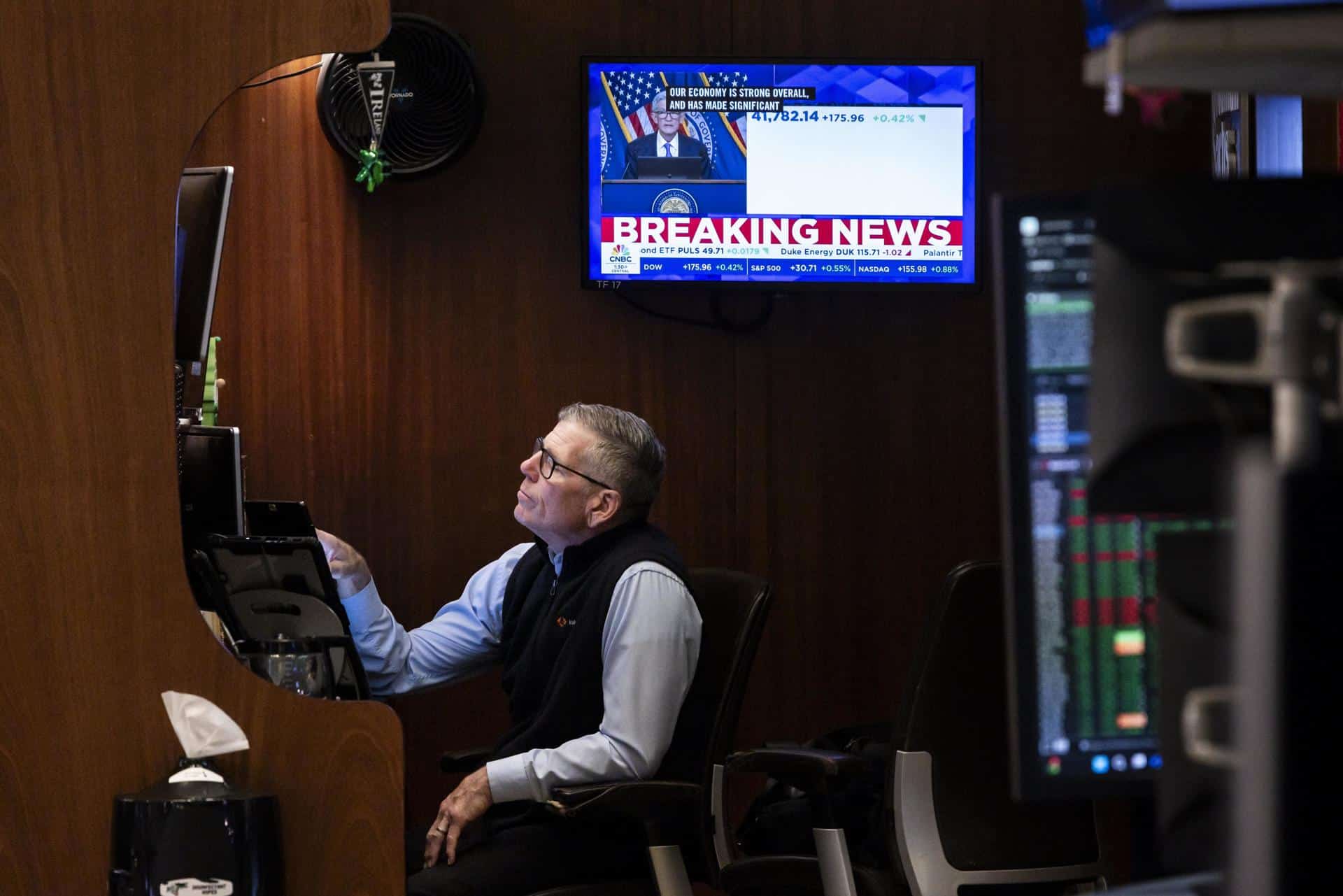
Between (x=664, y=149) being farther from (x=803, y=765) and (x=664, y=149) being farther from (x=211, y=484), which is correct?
(x=803, y=765)

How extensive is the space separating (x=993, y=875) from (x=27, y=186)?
1774 mm

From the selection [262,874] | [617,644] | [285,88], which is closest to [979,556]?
[617,644]

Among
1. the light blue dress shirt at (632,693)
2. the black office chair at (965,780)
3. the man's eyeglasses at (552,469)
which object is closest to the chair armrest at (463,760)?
the light blue dress shirt at (632,693)

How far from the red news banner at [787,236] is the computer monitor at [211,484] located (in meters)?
1.49

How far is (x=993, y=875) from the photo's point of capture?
2533 millimetres

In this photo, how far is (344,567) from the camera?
3.20 m

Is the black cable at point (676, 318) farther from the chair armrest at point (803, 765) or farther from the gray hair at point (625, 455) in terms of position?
the chair armrest at point (803, 765)

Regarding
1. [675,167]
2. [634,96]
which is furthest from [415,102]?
[675,167]

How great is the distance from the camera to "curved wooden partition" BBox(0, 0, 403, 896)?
2.07 metres

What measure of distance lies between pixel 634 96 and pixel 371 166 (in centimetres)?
68

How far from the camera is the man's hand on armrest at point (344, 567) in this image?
319cm

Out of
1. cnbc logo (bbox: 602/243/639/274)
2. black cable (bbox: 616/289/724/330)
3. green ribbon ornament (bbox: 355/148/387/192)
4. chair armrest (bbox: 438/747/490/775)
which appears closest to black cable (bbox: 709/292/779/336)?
black cable (bbox: 616/289/724/330)

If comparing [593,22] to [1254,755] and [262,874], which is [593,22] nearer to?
[262,874]

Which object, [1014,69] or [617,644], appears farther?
[1014,69]
